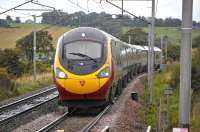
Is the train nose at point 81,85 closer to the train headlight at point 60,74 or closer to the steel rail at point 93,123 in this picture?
the train headlight at point 60,74

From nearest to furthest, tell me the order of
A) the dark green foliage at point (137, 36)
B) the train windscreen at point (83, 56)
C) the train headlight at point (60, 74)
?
the train headlight at point (60, 74), the train windscreen at point (83, 56), the dark green foliage at point (137, 36)

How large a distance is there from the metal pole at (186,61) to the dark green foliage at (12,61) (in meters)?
40.8

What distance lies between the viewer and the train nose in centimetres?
1958

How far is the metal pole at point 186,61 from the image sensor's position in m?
9.19

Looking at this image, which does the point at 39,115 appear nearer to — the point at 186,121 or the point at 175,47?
the point at 186,121

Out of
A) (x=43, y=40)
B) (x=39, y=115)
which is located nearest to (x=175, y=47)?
(x=43, y=40)

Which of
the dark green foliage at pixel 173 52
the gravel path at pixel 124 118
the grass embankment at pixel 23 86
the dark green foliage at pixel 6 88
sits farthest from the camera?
the dark green foliage at pixel 173 52

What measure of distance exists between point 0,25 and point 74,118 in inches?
1772

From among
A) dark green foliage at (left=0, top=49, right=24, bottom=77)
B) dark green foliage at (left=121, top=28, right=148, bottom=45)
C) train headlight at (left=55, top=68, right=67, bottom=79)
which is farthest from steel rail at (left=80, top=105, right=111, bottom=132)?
dark green foliage at (left=121, top=28, right=148, bottom=45)

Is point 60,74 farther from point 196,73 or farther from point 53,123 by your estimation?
point 196,73

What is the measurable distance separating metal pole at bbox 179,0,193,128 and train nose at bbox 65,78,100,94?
1045 centimetres

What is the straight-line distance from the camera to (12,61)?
49.9 meters

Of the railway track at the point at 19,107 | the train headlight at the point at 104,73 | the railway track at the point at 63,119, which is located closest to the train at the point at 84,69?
the train headlight at the point at 104,73

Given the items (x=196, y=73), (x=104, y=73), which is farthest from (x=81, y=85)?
(x=196, y=73)
